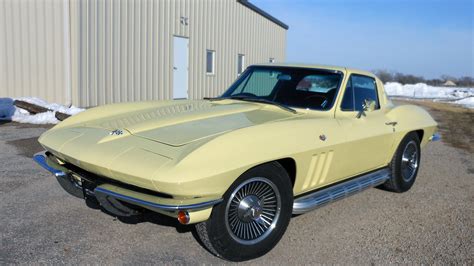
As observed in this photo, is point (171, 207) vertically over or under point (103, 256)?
over

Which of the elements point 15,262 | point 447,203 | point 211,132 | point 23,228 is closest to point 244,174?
point 211,132

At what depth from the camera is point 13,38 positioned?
10188 mm

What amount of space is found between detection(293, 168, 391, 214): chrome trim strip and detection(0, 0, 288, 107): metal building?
817cm

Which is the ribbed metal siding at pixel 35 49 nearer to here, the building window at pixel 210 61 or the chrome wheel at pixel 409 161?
the building window at pixel 210 61

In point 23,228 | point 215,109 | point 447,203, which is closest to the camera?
point 23,228

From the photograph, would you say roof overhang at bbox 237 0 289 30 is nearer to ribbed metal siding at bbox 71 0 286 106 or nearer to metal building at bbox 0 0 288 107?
ribbed metal siding at bbox 71 0 286 106

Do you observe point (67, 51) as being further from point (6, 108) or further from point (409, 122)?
point (409, 122)

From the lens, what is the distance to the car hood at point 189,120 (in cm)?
312

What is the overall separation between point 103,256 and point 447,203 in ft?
12.1

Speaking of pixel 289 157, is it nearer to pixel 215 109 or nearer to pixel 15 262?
pixel 215 109

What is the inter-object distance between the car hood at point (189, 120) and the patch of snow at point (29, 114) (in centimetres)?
597

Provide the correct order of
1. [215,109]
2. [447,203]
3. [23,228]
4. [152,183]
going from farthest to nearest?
1. [447,203]
2. [215,109]
3. [23,228]
4. [152,183]

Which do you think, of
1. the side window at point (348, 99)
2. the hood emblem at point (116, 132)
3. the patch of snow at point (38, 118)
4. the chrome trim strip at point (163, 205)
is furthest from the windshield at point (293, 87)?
the patch of snow at point (38, 118)

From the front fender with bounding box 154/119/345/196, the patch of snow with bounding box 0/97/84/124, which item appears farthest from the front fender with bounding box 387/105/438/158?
the patch of snow with bounding box 0/97/84/124
